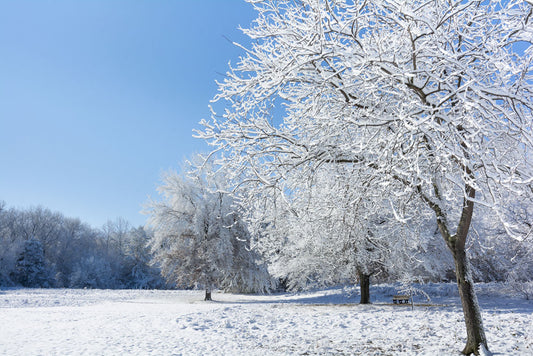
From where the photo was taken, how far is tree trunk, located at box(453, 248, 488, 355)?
6004 millimetres

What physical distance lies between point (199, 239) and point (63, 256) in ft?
150

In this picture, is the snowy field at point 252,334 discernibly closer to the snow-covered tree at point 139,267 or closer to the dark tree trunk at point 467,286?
the dark tree trunk at point 467,286

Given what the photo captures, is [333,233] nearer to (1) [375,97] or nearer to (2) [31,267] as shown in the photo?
(1) [375,97]

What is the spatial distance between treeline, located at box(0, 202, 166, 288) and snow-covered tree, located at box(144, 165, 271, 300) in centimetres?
2179

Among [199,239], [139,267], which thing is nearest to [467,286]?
[199,239]

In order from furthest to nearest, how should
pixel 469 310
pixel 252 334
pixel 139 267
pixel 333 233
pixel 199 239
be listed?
1. pixel 139 267
2. pixel 199 239
3. pixel 252 334
4. pixel 333 233
5. pixel 469 310

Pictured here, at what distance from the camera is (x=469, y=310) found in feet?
20.1

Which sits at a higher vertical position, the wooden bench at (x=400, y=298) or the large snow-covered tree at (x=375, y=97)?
the large snow-covered tree at (x=375, y=97)

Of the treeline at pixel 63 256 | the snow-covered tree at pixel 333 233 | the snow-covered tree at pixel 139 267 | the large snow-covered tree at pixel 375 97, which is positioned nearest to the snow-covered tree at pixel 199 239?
the snow-covered tree at pixel 333 233

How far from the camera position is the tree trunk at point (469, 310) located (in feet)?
19.7

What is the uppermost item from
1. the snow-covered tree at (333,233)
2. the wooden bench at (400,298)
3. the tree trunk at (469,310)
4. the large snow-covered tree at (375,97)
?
the large snow-covered tree at (375,97)

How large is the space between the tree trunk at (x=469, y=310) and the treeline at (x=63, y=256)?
136 feet

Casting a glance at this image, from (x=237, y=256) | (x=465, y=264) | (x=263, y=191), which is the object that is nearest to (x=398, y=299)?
(x=237, y=256)

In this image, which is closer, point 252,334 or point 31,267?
point 252,334
